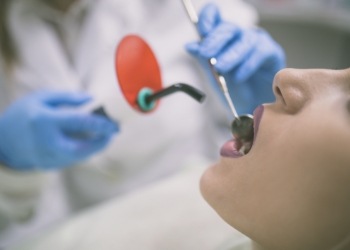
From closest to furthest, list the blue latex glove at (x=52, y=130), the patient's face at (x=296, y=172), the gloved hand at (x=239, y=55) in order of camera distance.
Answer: the patient's face at (x=296, y=172), the gloved hand at (x=239, y=55), the blue latex glove at (x=52, y=130)

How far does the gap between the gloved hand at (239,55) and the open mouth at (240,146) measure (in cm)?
14

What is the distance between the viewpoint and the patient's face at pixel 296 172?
0.42 m

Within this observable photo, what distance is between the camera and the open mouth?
0.51m

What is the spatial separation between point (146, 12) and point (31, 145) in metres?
0.42

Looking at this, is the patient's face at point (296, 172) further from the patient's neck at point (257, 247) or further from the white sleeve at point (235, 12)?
the white sleeve at point (235, 12)

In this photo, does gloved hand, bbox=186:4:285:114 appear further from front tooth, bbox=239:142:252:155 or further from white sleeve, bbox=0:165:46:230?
white sleeve, bbox=0:165:46:230

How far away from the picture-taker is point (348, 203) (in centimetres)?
42

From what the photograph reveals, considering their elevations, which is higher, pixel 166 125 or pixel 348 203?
pixel 166 125

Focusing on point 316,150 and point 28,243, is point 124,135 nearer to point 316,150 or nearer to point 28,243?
point 28,243

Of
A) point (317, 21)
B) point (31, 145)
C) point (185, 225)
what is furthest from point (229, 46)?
point (317, 21)

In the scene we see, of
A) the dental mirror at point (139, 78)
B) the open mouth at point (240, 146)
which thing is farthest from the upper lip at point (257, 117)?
the dental mirror at point (139, 78)

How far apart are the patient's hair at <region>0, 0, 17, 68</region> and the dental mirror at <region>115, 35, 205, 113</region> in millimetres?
428

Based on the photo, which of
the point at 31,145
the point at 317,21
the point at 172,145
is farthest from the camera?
the point at 317,21

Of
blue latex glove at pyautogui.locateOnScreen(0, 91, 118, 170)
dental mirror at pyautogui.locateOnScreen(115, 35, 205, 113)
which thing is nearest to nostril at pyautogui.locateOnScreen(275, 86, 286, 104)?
dental mirror at pyautogui.locateOnScreen(115, 35, 205, 113)
